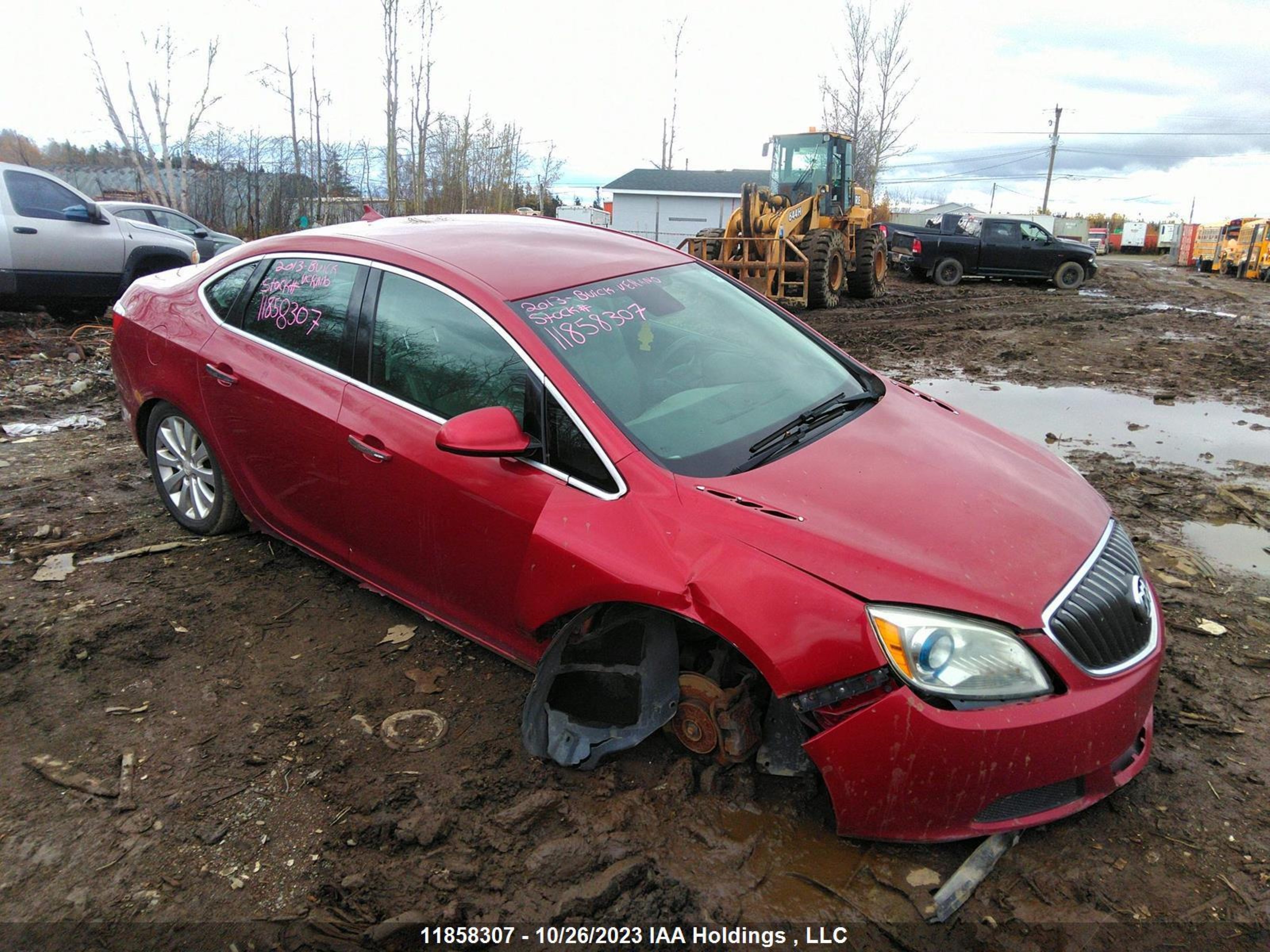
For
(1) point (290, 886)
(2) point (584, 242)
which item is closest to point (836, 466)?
(2) point (584, 242)

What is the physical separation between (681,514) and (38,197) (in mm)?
10659

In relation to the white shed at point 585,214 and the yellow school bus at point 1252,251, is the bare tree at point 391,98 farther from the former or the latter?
the yellow school bus at point 1252,251

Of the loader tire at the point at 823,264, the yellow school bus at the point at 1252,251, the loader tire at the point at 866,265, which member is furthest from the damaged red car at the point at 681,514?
the yellow school bus at the point at 1252,251

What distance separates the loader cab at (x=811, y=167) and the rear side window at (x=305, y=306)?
15.6 meters

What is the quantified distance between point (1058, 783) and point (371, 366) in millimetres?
2647

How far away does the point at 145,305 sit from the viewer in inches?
170

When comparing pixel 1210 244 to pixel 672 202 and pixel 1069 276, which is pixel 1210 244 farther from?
pixel 672 202

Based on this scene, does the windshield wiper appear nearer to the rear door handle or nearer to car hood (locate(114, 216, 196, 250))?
the rear door handle

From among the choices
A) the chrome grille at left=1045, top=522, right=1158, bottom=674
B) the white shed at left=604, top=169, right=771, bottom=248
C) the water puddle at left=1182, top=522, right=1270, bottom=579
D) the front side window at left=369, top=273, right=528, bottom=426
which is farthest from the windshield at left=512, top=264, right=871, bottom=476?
the white shed at left=604, top=169, right=771, bottom=248

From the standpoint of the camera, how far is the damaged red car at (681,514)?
225 cm

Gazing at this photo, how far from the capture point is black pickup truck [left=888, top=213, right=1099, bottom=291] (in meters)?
22.6

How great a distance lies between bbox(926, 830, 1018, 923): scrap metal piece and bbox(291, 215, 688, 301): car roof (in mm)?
2249

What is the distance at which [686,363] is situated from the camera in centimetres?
318

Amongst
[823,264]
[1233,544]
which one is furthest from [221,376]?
[823,264]
